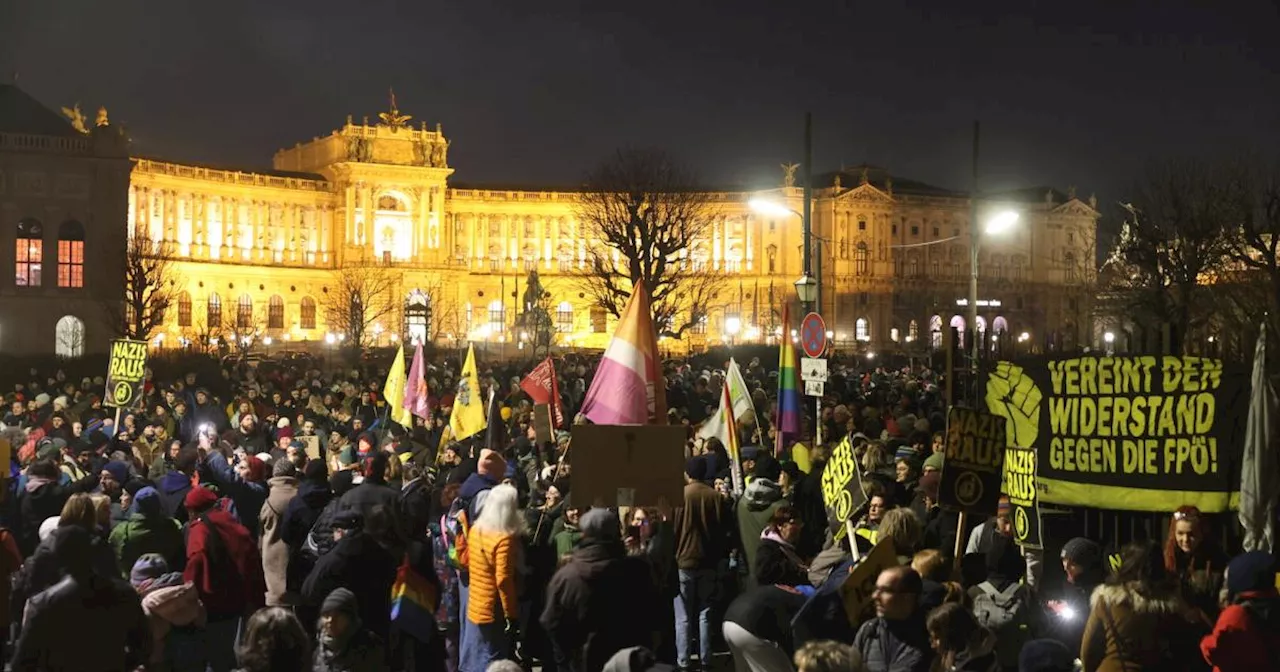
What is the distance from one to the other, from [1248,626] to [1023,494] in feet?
9.86

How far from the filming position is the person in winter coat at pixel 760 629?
772 centimetres

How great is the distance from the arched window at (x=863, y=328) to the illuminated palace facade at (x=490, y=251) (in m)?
0.22

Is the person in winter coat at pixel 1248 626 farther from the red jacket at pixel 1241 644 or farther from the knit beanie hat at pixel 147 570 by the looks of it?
the knit beanie hat at pixel 147 570

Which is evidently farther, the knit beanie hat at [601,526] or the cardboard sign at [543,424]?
the cardboard sign at [543,424]

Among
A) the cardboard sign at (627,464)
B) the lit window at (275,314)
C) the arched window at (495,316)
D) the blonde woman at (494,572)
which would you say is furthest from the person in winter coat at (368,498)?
the arched window at (495,316)

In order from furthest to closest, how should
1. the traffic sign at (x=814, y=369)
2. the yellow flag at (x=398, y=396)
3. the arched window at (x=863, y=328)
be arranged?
the arched window at (x=863, y=328)
the yellow flag at (x=398, y=396)
the traffic sign at (x=814, y=369)

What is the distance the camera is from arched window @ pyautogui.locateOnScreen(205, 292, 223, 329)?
322ft

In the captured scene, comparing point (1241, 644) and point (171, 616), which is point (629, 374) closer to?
point (171, 616)

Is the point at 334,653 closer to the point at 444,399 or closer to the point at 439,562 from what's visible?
the point at 439,562

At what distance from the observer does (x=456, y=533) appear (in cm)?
1199

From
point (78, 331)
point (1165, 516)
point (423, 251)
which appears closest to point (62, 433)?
point (1165, 516)

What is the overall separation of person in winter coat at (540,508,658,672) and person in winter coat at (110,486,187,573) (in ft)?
10.4

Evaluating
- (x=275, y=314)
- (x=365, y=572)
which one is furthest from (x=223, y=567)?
(x=275, y=314)

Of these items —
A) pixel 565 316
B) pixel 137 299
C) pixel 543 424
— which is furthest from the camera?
pixel 565 316
